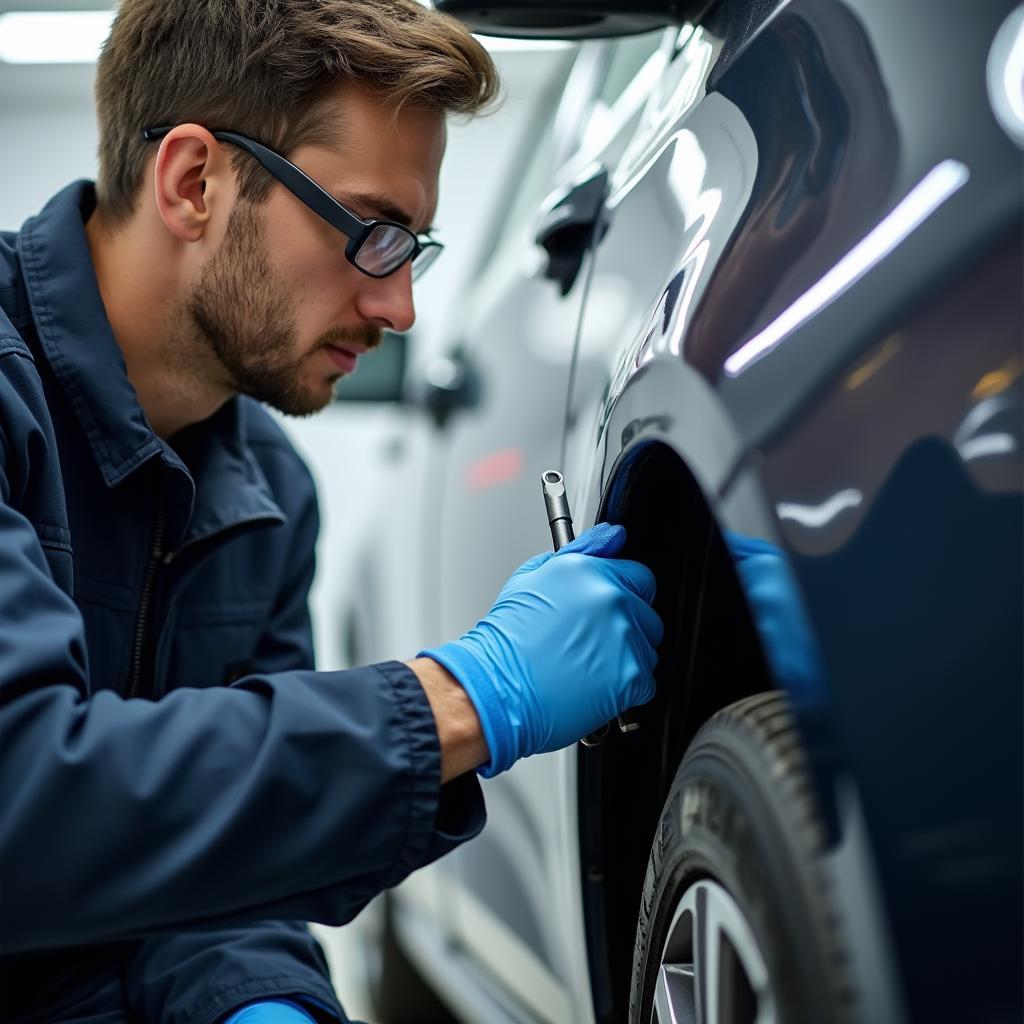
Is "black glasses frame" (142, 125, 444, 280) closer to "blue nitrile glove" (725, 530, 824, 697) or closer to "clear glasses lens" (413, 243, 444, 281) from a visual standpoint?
"clear glasses lens" (413, 243, 444, 281)

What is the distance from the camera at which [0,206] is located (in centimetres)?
463

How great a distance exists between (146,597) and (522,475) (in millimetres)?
397

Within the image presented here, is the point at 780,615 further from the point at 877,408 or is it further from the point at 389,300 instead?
the point at 389,300

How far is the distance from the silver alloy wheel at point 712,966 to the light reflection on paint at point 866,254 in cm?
30

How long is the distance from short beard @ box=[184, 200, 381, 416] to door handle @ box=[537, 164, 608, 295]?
0.69 feet

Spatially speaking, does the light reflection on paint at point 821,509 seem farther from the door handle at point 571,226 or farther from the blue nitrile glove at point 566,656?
the door handle at point 571,226

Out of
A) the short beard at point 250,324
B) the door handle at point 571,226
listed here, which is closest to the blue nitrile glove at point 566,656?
the door handle at point 571,226

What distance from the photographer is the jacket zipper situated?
4.02ft

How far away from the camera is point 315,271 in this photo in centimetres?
119

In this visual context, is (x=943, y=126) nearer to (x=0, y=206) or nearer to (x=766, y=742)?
(x=766, y=742)

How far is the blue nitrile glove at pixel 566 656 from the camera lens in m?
0.86

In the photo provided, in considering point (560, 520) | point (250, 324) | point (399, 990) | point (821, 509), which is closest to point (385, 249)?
point (250, 324)

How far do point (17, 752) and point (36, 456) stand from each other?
0.33m

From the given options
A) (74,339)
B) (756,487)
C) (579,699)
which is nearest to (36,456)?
(74,339)
